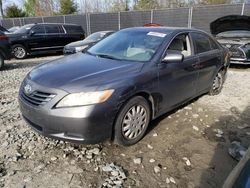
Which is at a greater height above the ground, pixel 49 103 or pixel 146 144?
pixel 49 103

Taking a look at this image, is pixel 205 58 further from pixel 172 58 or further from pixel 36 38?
pixel 36 38

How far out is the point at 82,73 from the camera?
3.22m

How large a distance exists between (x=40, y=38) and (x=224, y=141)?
10.6 meters

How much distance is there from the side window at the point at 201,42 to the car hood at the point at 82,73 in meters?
1.65

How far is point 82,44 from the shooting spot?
34.5ft

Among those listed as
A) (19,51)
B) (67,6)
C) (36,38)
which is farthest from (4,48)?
(67,6)

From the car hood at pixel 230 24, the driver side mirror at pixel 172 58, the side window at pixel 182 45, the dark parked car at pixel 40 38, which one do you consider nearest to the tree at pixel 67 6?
the dark parked car at pixel 40 38

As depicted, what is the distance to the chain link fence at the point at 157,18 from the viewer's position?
49.7 feet

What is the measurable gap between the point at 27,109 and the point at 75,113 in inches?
28.8

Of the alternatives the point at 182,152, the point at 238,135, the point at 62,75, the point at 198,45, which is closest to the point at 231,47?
the point at 198,45

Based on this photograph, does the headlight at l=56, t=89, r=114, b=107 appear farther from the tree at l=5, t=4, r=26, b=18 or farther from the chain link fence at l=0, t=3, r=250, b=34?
the tree at l=5, t=4, r=26, b=18

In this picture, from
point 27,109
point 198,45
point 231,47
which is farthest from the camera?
point 231,47

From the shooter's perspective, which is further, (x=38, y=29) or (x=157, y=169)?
(x=38, y=29)

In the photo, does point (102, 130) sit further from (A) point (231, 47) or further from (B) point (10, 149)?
(A) point (231, 47)
